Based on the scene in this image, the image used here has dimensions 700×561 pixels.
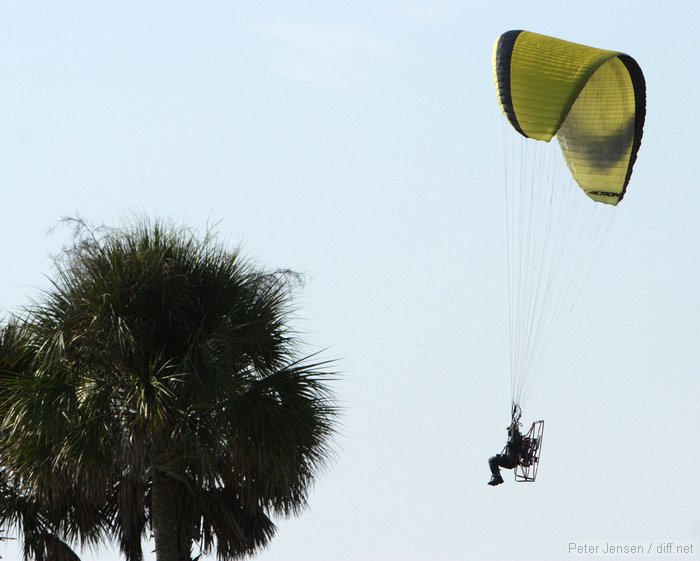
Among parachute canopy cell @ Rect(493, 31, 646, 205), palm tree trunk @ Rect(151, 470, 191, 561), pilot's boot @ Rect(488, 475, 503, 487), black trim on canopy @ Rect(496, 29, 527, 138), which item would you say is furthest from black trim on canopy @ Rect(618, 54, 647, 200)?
palm tree trunk @ Rect(151, 470, 191, 561)

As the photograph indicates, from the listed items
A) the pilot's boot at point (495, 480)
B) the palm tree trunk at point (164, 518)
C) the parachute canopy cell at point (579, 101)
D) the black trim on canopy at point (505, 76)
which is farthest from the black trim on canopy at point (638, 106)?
the palm tree trunk at point (164, 518)

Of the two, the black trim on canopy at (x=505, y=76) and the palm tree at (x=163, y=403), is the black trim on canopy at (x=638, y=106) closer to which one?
the black trim on canopy at (x=505, y=76)

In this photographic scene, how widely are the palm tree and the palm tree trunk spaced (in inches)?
0.7

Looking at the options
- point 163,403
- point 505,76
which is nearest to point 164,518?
point 163,403

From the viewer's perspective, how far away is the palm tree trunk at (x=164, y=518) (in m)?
18.2

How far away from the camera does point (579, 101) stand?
22.5 metres

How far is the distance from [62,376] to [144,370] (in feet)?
3.36

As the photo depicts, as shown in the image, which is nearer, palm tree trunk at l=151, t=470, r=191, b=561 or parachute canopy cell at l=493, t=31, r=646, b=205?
palm tree trunk at l=151, t=470, r=191, b=561

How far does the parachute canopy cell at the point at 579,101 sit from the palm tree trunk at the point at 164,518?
7139mm

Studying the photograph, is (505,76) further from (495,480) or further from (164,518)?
(164,518)

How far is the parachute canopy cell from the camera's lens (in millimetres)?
20859

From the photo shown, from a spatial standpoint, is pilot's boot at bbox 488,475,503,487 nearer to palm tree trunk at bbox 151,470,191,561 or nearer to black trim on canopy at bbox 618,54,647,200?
palm tree trunk at bbox 151,470,191,561

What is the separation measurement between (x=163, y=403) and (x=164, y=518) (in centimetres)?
172

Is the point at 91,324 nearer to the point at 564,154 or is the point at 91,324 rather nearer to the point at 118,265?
the point at 118,265
